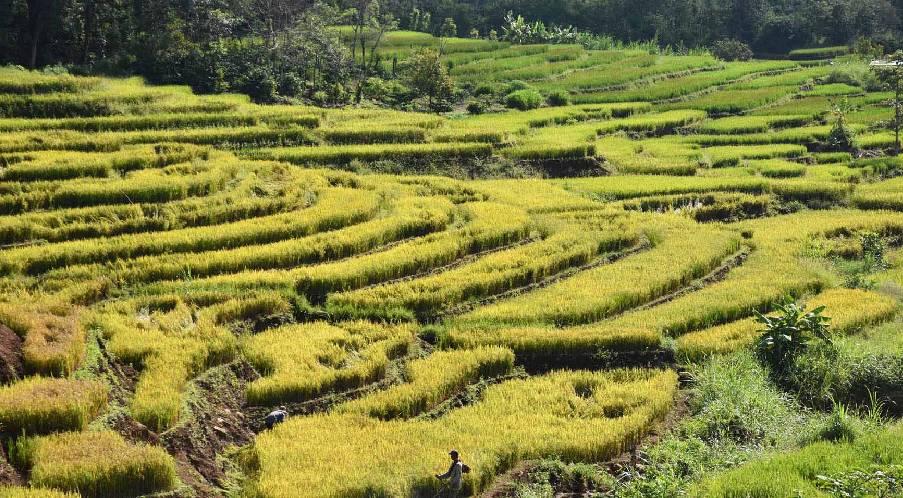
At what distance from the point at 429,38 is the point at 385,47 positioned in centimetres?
472

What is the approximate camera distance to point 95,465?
31.4 ft

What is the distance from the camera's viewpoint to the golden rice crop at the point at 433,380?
12.1m

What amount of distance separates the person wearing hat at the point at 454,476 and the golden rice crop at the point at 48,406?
4.27 metres

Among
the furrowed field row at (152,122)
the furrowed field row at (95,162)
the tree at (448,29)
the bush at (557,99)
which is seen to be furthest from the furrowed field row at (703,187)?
the tree at (448,29)

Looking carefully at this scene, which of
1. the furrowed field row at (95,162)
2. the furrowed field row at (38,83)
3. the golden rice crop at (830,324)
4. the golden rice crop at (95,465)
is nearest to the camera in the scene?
the golden rice crop at (95,465)

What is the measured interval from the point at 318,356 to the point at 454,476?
13.8 feet

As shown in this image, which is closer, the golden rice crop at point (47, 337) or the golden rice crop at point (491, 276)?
the golden rice crop at point (47, 337)

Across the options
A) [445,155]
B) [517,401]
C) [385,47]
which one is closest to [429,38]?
[385,47]

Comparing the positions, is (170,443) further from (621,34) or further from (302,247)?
→ (621,34)

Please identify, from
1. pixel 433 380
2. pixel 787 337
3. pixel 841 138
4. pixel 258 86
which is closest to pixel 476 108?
pixel 258 86

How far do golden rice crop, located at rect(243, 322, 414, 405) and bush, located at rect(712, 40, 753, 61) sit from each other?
2043 inches

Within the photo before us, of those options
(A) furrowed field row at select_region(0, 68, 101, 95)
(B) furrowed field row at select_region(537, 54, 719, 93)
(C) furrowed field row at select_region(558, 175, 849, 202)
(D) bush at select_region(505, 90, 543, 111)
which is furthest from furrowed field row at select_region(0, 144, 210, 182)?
(B) furrowed field row at select_region(537, 54, 719, 93)

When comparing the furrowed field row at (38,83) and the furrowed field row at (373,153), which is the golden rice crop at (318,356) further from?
the furrowed field row at (38,83)

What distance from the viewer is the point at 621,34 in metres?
65.5
